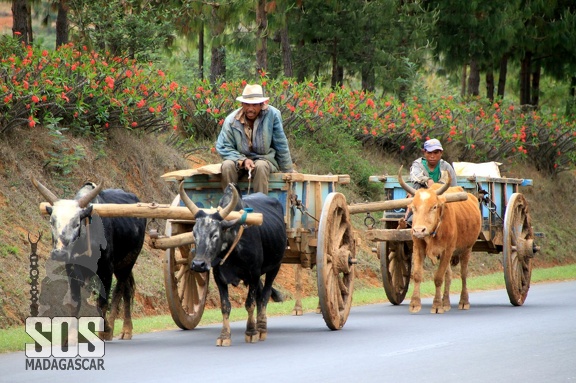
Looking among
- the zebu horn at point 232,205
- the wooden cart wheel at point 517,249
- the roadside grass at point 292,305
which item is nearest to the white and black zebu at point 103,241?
the roadside grass at point 292,305

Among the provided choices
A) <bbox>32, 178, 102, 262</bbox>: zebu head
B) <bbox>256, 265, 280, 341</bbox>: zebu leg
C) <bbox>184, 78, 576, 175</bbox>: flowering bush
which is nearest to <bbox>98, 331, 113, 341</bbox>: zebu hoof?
<bbox>32, 178, 102, 262</bbox>: zebu head

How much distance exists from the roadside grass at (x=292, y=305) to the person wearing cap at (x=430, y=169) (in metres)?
2.46

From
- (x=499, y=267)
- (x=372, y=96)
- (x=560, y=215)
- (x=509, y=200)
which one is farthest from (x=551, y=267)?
(x=509, y=200)

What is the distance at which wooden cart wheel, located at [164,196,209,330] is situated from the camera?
11727 millimetres

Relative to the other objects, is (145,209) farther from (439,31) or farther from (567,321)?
(439,31)

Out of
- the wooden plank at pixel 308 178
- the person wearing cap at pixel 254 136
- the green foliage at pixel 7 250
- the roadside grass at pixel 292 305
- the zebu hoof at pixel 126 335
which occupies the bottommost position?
the roadside grass at pixel 292 305

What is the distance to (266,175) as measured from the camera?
38.7ft

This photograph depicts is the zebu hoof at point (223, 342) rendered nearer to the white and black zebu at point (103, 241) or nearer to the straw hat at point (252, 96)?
the white and black zebu at point (103, 241)

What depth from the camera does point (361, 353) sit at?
1002cm

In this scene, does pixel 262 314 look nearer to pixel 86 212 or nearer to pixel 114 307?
pixel 114 307

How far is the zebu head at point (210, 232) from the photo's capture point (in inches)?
394

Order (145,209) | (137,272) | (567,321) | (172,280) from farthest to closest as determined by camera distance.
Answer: (137,272), (567,321), (172,280), (145,209)

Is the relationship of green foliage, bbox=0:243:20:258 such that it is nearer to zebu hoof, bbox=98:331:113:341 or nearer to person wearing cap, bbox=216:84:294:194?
zebu hoof, bbox=98:331:113:341

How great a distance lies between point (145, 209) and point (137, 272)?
5.15 meters
